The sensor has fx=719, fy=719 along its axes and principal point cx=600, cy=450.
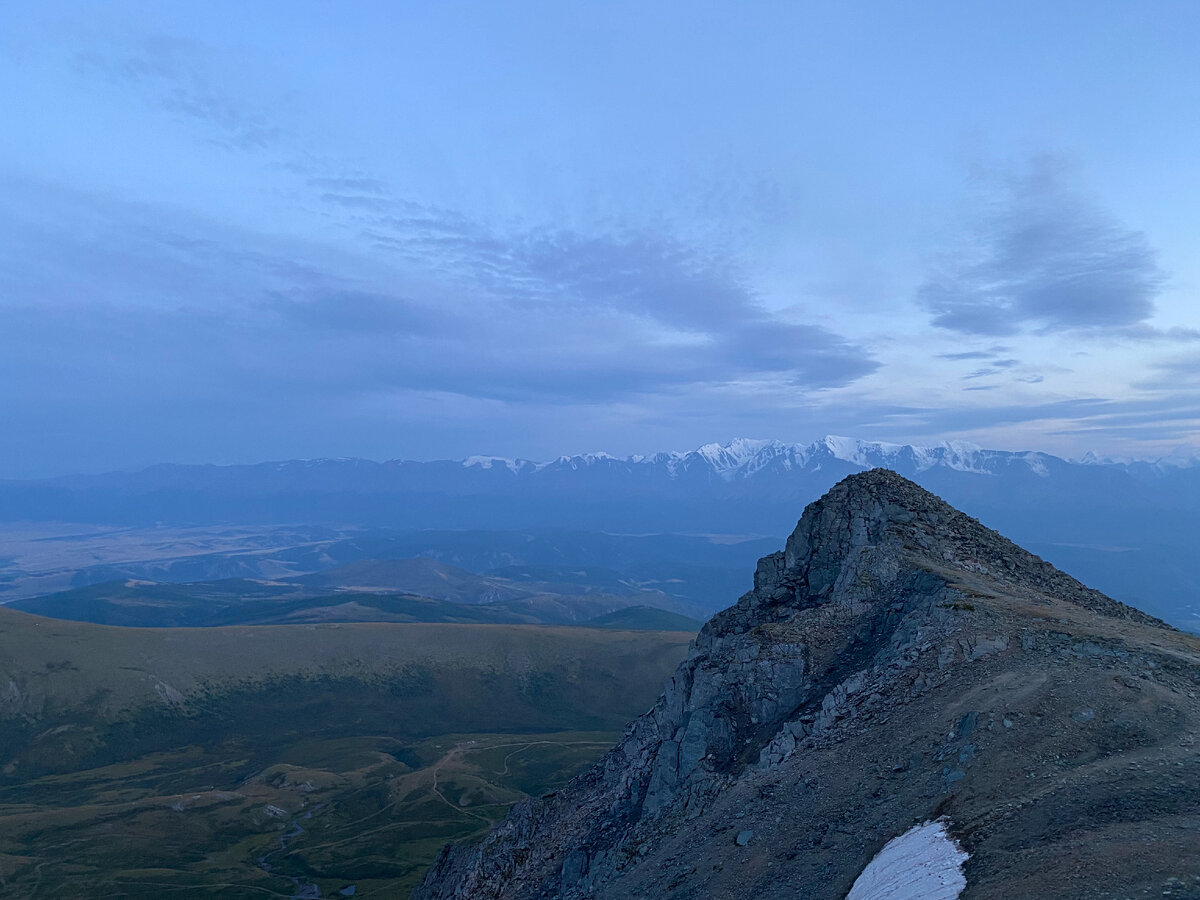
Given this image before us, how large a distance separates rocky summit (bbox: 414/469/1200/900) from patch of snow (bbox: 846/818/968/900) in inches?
3.7

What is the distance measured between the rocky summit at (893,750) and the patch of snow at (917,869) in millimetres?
95

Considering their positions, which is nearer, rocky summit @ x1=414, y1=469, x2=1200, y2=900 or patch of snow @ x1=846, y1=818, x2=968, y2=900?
patch of snow @ x1=846, y1=818, x2=968, y2=900

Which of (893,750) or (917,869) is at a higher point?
(893,750)

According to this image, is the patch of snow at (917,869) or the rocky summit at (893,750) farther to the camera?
the rocky summit at (893,750)

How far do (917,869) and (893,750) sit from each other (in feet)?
38.5

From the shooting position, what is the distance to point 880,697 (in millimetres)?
45000

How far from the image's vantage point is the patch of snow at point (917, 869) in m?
26.3

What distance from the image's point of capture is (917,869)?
2823 centimetres

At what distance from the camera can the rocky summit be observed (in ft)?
90.3

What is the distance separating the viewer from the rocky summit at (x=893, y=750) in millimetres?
27531

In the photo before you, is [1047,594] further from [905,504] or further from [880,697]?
[880,697]

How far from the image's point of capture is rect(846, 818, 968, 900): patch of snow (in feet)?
86.3

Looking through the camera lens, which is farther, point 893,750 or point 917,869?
point 893,750

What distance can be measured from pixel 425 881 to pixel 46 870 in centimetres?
12032
